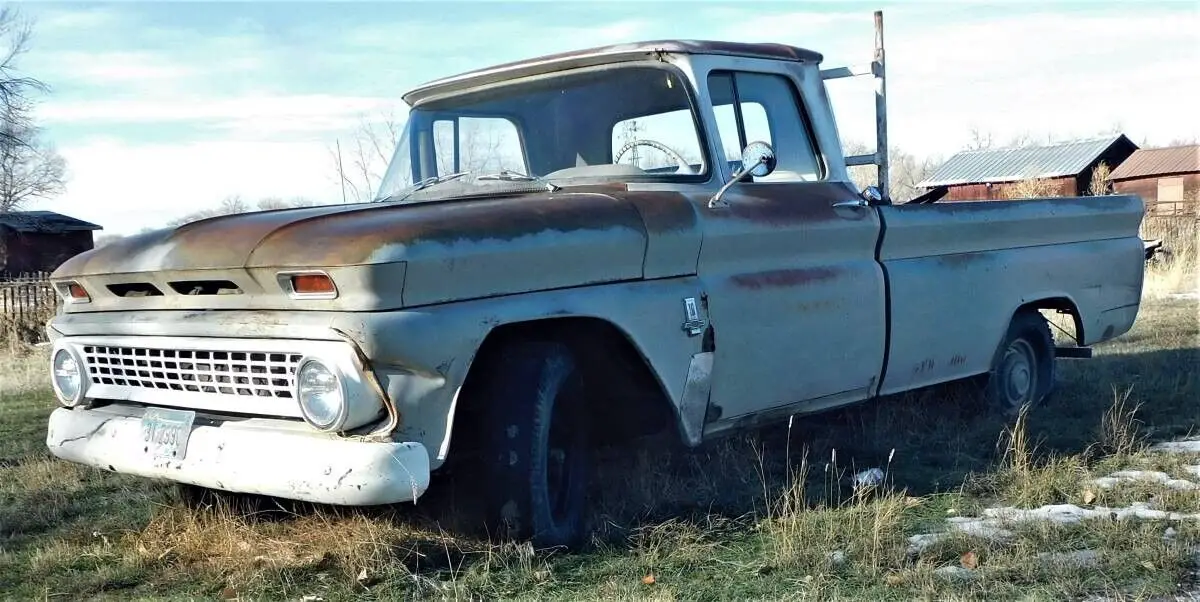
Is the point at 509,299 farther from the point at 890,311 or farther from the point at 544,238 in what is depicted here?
the point at 890,311

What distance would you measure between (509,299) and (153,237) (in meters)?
1.38

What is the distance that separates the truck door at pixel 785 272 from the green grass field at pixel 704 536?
1.37ft

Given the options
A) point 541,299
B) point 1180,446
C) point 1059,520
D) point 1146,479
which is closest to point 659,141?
point 541,299

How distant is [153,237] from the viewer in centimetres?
383

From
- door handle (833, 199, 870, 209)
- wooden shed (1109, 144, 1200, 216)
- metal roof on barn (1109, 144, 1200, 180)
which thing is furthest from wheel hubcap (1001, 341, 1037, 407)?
metal roof on barn (1109, 144, 1200, 180)

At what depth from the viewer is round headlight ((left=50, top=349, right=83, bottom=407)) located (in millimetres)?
3959

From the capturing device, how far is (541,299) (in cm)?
347

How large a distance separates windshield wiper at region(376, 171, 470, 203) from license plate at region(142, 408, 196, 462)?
1451 millimetres

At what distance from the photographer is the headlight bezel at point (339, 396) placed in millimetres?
3084

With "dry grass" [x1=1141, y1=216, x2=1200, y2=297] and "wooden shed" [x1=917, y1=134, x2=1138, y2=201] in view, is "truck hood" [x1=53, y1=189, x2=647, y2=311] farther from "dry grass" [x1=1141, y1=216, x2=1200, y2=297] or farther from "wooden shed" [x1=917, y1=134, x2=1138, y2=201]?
"wooden shed" [x1=917, y1=134, x2=1138, y2=201]

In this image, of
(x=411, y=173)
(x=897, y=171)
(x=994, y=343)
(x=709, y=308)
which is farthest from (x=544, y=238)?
(x=897, y=171)

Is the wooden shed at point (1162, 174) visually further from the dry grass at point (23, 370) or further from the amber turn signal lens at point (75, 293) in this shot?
the amber turn signal lens at point (75, 293)

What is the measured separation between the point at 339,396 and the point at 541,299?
2.34ft

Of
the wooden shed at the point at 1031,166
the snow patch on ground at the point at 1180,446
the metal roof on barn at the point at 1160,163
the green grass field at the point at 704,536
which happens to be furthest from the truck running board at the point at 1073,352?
the metal roof on barn at the point at 1160,163
